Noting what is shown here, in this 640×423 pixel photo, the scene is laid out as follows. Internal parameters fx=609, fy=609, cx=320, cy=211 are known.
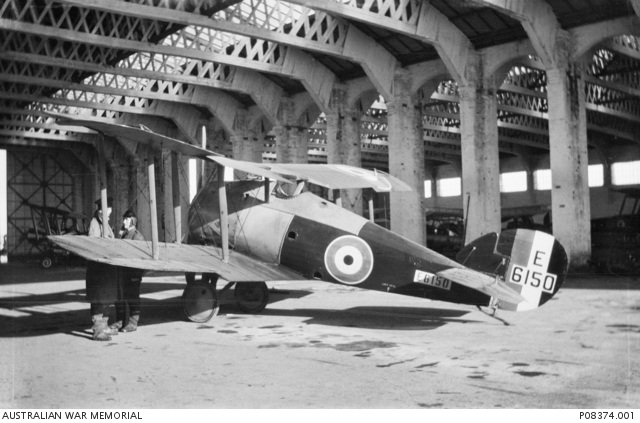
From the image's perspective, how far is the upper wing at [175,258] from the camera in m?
9.61

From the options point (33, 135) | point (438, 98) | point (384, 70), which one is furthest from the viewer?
point (33, 135)

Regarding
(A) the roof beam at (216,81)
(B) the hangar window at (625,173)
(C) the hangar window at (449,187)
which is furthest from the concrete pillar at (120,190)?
(B) the hangar window at (625,173)

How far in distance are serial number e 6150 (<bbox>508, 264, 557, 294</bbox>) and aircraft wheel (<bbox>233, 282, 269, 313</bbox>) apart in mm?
5515

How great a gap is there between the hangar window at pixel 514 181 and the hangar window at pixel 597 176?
7919 mm

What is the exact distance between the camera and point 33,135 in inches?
1654

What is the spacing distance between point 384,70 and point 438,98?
7.02m

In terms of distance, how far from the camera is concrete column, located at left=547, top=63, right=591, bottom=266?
21.7 metres

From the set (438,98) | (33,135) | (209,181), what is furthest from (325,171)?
(33,135)

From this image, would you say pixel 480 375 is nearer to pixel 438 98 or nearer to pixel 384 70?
pixel 384 70

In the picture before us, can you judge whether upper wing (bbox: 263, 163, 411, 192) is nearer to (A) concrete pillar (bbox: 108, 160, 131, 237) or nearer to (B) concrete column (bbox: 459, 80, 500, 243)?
(B) concrete column (bbox: 459, 80, 500, 243)

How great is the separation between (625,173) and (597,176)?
2.44 m

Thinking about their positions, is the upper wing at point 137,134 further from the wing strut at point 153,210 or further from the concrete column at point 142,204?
the concrete column at point 142,204

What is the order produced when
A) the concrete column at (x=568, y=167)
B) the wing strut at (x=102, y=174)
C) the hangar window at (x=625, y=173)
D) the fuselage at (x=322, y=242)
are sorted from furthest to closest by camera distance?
the hangar window at (x=625, y=173), the concrete column at (x=568, y=167), the fuselage at (x=322, y=242), the wing strut at (x=102, y=174)
